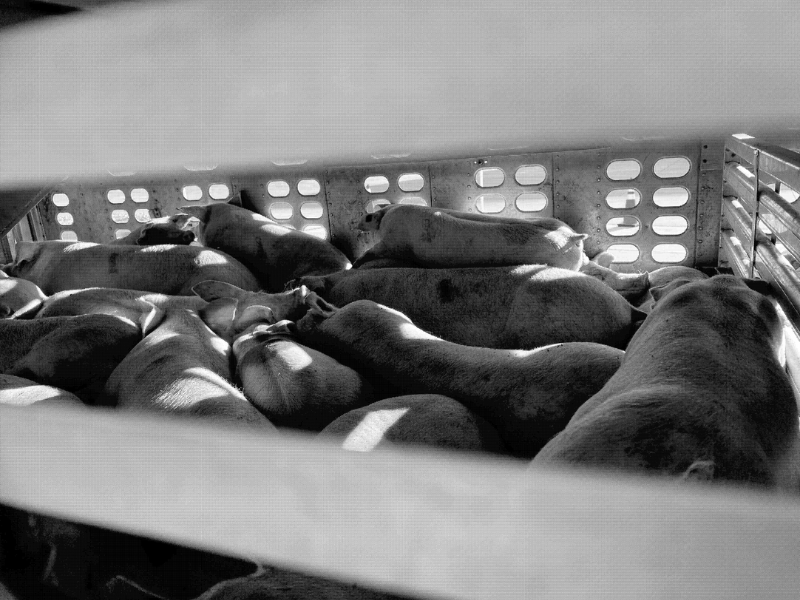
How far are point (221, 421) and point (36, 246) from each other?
2.81 metres

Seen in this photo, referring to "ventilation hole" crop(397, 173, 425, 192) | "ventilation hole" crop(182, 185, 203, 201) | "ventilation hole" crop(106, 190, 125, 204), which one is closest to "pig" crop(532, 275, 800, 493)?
"ventilation hole" crop(397, 173, 425, 192)

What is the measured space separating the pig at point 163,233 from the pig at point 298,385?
1.77 metres

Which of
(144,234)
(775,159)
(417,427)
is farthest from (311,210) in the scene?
(775,159)

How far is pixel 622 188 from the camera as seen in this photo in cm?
302

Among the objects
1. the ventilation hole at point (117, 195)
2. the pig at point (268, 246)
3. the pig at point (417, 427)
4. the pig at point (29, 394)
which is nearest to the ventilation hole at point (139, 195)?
the ventilation hole at point (117, 195)

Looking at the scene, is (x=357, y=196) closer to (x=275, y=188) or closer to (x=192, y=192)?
(x=275, y=188)

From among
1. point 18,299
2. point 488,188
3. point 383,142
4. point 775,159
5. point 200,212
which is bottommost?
point 18,299

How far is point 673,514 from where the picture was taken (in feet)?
1.95

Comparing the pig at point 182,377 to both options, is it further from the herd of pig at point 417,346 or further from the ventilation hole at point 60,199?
the ventilation hole at point 60,199

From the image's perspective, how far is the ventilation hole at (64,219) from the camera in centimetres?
428

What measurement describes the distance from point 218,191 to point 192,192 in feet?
0.87

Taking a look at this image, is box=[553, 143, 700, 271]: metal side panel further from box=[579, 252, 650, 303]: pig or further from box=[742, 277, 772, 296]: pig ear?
box=[742, 277, 772, 296]: pig ear

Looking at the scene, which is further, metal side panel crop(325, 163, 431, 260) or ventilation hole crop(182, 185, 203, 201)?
ventilation hole crop(182, 185, 203, 201)

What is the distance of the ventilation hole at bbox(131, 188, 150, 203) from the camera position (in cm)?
411
